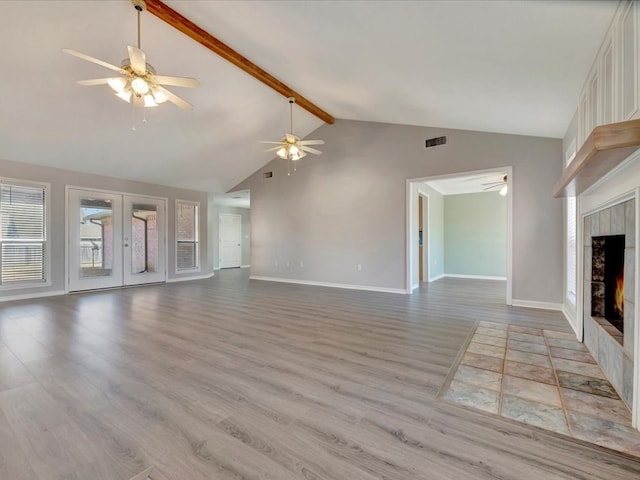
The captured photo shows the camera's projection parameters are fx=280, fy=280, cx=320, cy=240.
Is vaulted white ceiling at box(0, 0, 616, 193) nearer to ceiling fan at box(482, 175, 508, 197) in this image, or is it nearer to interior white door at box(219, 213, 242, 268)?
ceiling fan at box(482, 175, 508, 197)

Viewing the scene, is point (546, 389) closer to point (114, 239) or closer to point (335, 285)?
point (335, 285)

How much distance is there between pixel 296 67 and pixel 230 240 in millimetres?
8214

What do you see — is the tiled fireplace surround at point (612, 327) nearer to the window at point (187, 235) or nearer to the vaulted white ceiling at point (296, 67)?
the vaulted white ceiling at point (296, 67)

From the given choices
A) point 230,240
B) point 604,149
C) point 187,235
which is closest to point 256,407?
point 604,149

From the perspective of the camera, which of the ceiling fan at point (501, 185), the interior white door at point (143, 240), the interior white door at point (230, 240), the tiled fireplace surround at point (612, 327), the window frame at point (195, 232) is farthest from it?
the interior white door at point (230, 240)

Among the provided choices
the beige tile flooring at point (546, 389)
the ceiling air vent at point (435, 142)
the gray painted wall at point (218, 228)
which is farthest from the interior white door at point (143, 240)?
the beige tile flooring at point (546, 389)

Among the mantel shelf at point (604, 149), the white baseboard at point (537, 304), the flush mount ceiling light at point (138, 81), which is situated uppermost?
the flush mount ceiling light at point (138, 81)

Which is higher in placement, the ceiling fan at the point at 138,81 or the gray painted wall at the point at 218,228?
the ceiling fan at the point at 138,81

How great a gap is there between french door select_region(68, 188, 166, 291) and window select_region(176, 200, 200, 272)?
437mm

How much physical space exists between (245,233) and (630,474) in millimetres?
11456

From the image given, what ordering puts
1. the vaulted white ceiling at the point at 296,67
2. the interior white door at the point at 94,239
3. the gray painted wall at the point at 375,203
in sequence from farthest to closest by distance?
the interior white door at the point at 94,239 → the gray painted wall at the point at 375,203 → the vaulted white ceiling at the point at 296,67

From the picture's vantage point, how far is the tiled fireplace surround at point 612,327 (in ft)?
5.74

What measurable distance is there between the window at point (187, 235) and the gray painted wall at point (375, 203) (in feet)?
5.11

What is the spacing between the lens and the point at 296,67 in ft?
13.2
